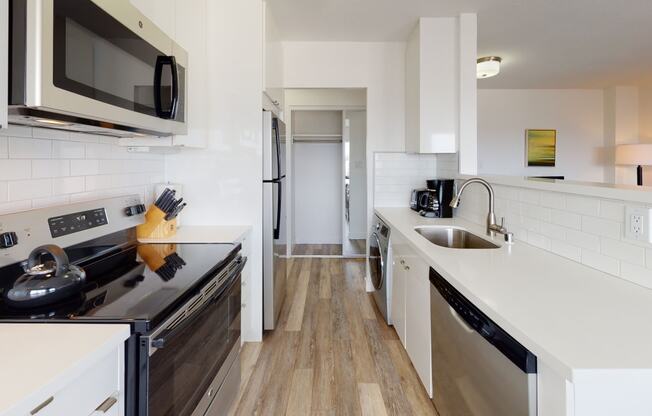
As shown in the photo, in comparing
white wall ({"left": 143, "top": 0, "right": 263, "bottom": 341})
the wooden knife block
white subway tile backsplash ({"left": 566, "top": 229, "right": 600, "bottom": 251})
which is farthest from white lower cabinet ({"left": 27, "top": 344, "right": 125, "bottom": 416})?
white subway tile backsplash ({"left": 566, "top": 229, "right": 600, "bottom": 251})

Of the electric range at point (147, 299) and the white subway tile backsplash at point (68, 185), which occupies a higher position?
the white subway tile backsplash at point (68, 185)

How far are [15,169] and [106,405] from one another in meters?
0.93

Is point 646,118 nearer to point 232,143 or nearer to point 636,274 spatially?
point 636,274

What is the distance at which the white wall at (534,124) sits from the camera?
5734mm

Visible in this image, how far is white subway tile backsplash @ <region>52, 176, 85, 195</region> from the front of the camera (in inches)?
58.8

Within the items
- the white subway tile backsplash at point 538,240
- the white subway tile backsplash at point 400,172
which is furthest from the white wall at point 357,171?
the white subway tile backsplash at point 538,240

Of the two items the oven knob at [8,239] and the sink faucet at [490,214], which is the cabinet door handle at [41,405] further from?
the sink faucet at [490,214]

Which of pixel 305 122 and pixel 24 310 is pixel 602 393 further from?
pixel 305 122

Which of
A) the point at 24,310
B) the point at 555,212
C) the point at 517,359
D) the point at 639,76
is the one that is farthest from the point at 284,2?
the point at 639,76

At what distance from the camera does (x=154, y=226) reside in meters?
2.05

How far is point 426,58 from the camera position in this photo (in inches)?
119

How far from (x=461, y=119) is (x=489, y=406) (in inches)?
92.3

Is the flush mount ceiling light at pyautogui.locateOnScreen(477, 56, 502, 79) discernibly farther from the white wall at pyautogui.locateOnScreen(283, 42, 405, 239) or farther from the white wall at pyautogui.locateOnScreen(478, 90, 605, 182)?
the white wall at pyautogui.locateOnScreen(478, 90, 605, 182)

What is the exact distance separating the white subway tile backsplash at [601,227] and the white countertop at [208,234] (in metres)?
1.65
